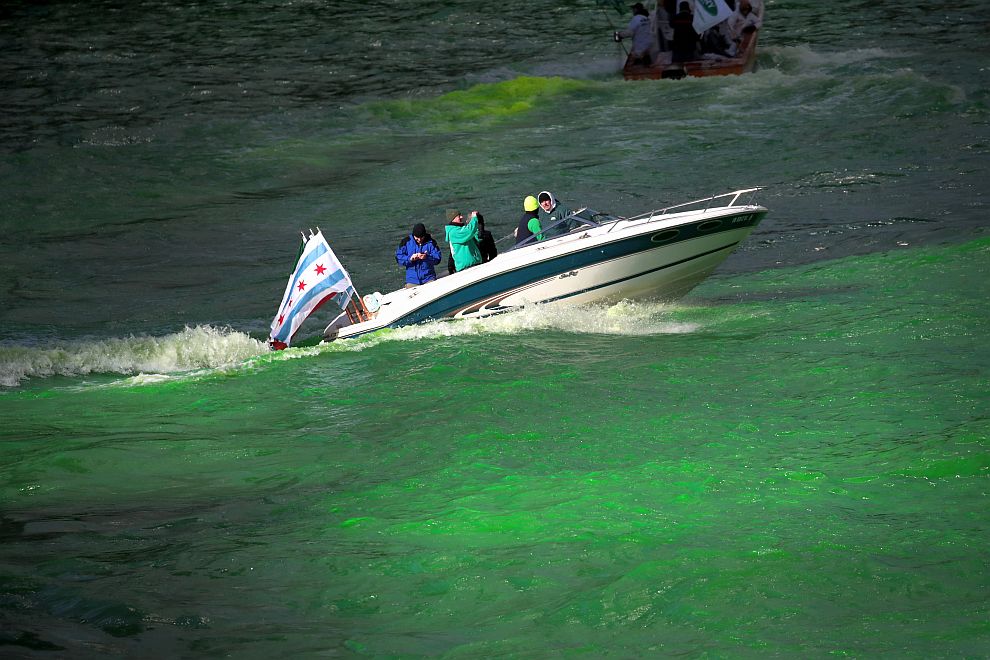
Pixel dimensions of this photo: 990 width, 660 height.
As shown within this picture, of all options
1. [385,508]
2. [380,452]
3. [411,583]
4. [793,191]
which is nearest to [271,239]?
[793,191]

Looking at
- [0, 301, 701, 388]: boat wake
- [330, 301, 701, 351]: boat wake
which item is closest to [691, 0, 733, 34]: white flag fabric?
[0, 301, 701, 388]: boat wake

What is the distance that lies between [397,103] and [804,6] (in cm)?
1538

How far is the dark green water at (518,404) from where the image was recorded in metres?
7.47

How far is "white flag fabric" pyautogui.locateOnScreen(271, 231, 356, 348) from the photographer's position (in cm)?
1445

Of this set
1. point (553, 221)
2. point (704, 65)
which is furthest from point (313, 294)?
point (704, 65)

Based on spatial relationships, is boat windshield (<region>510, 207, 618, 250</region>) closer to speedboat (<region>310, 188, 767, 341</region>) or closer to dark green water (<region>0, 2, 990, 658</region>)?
speedboat (<region>310, 188, 767, 341</region>)

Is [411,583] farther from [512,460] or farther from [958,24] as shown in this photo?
[958,24]

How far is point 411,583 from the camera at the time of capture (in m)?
7.95

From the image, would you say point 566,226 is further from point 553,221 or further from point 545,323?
point 545,323

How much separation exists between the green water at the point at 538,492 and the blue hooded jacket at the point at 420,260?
77 cm

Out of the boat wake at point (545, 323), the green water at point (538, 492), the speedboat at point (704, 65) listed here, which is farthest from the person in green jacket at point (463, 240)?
the speedboat at point (704, 65)

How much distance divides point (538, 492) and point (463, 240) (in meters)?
5.77

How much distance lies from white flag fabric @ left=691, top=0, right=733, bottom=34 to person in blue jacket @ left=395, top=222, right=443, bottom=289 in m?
17.1

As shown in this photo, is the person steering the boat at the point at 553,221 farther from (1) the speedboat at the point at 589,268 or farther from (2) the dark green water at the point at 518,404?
(2) the dark green water at the point at 518,404
